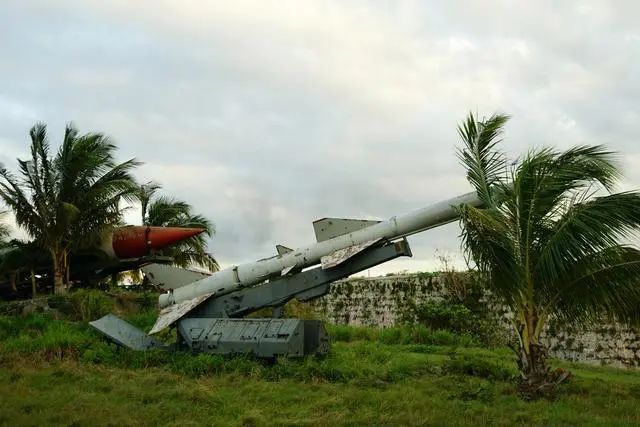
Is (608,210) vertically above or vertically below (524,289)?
above

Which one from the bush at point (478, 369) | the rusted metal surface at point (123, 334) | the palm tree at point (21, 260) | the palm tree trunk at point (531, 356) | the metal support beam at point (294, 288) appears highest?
the palm tree at point (21, 260)

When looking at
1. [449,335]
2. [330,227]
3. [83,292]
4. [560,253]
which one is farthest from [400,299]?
[560,253]

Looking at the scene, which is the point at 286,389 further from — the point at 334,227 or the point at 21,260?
the point at 21,260

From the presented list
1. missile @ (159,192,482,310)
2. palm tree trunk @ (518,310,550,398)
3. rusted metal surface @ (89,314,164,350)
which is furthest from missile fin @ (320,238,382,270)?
rusted metal surface @ (89,314,164,350)

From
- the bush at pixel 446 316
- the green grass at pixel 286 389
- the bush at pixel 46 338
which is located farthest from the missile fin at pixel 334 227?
the bush at pixel 446 316

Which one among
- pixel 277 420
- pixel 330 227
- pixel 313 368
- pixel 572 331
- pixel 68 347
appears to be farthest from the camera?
pixel 572 331

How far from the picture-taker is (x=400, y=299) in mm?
18297

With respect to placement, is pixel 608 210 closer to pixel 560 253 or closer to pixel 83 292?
pixel 560 253

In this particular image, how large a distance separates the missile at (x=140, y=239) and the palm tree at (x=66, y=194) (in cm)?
50

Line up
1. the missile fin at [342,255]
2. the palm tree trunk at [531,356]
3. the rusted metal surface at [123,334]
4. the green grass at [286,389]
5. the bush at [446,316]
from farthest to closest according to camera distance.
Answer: the bush at [446,316] → the rusted metal surface at [123,334] → the missile fin at [342,255] → the palm tree trunk at [531,356] → the green grass at [286,389]

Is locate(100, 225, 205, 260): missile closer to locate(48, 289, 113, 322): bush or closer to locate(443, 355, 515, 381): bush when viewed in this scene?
locate(48, 289, 113, 322): bush

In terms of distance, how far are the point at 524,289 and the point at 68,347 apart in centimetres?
858

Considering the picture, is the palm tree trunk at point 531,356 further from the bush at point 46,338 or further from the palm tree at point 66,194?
the palm tree at point 66,194

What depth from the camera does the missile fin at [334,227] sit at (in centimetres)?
1166
